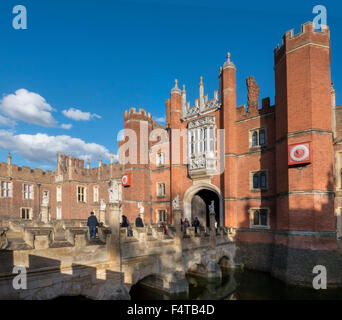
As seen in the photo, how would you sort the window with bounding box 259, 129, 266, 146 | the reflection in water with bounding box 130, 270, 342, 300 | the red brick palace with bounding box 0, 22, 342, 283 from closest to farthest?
the reflection in water with bounding box 130, 270, 342, 300, the red brick palace with bounding box 0, 22, 342, 283, the window with bounding box 259, 129, 266, 146

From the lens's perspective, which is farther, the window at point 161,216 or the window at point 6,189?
the window at point 6,189

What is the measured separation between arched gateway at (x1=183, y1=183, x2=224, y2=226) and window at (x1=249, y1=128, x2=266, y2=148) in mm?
4868

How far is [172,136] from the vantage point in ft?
82.8

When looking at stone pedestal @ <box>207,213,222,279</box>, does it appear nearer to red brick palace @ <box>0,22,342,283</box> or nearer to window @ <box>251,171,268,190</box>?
red brick palace @ <box>0,22,342,283</box>

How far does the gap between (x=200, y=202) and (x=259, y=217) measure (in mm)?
6869

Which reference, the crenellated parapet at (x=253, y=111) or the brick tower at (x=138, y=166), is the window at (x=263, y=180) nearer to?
the crenellated parapet at (x=253, y=111)

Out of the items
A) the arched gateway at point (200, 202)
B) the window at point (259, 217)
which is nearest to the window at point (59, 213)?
the arched gateway at point (200, 202)

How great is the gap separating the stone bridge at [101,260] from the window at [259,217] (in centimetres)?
424

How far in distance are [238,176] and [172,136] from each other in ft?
24.9

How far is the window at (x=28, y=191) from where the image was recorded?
33781mm

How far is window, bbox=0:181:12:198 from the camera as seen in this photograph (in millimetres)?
31086

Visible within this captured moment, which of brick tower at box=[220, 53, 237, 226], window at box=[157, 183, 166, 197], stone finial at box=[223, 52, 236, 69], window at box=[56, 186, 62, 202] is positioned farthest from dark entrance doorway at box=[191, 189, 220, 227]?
window at box=[56, 186, 62, 202]

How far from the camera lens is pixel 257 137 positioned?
20797mm
